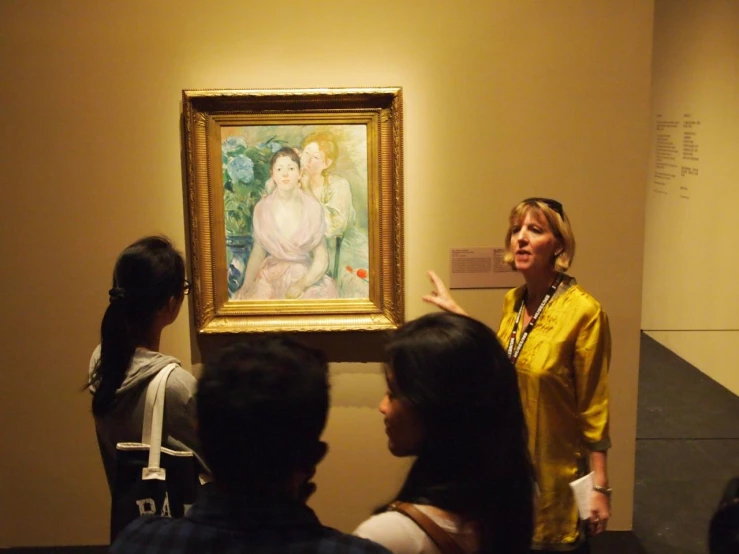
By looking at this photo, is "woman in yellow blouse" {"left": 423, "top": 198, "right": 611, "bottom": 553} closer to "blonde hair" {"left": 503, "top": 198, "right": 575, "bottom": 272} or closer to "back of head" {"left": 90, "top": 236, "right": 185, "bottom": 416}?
"blonde hair" {"left": 503, "top": 198, "right": 575, "bottom": 272}

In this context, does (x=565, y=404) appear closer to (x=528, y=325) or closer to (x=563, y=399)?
(x=563, y=399)

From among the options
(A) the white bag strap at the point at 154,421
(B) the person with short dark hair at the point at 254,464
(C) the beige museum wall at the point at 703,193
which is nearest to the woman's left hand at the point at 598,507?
(A) the white bag strap at the point at 154,421

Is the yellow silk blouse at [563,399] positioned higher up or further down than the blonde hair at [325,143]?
further down

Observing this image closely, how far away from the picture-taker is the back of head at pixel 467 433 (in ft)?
4.49

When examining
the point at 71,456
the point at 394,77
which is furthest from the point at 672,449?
the point at 71,456

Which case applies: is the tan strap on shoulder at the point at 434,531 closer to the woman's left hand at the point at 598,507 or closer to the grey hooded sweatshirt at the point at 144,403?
the grey hooded sweatshirt at the point at 144,403

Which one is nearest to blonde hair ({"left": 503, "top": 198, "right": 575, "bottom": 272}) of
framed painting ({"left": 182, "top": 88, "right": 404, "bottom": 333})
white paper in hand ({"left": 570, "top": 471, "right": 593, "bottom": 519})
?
white paper in hand ({"left": 570, "top": 471, "right": 593, "bottom": 519})

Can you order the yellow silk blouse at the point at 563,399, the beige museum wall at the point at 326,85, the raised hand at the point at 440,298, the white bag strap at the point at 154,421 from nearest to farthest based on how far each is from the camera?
the white bag strap at the point at 154,421, the yellow silk blouse at the point at 563,399, the raised hand at the point at 440,298, the beige museum wall at the point at 326,85

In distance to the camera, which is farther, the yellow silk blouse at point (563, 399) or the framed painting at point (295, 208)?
the framed painting at point (295, 208)

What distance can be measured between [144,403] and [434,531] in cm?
103

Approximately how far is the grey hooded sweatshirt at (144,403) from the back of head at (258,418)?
0.86m

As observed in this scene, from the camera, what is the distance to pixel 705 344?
600 cm

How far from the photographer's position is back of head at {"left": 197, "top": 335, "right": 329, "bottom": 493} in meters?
1.15

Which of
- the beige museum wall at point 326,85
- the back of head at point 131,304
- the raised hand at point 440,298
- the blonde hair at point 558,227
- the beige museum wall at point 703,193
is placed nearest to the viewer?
the back of head at point 131,304
